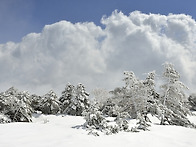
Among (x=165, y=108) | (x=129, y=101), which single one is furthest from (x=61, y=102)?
(x=165, y=108)

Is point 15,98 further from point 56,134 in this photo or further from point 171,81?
point 171,81

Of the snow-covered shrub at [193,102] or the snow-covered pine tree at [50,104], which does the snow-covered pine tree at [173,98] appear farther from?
the snow-covered shrub at [193,102]

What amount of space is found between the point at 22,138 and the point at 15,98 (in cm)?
1852

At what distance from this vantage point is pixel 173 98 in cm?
2464

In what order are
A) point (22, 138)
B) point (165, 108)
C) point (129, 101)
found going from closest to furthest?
point (22, 138), point (165, 108), point (129, 101)

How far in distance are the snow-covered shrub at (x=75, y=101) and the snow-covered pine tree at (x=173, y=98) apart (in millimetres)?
19430

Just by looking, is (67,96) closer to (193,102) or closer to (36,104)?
(36,104)

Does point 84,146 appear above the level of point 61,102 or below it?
below

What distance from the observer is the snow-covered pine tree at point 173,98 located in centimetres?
2434

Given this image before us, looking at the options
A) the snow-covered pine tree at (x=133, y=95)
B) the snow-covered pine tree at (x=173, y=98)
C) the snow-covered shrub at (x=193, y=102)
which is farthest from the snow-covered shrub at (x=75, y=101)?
the snow-covered shrub at (x=193, y=102)

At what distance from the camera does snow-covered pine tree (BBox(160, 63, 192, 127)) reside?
24344 mm

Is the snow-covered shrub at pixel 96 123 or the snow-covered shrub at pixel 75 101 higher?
the snow-covered shrub at pixel 75 101

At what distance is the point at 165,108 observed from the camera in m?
23.5

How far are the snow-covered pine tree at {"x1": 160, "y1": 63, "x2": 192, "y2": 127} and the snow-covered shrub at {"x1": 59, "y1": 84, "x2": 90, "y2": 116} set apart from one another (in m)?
19.4
